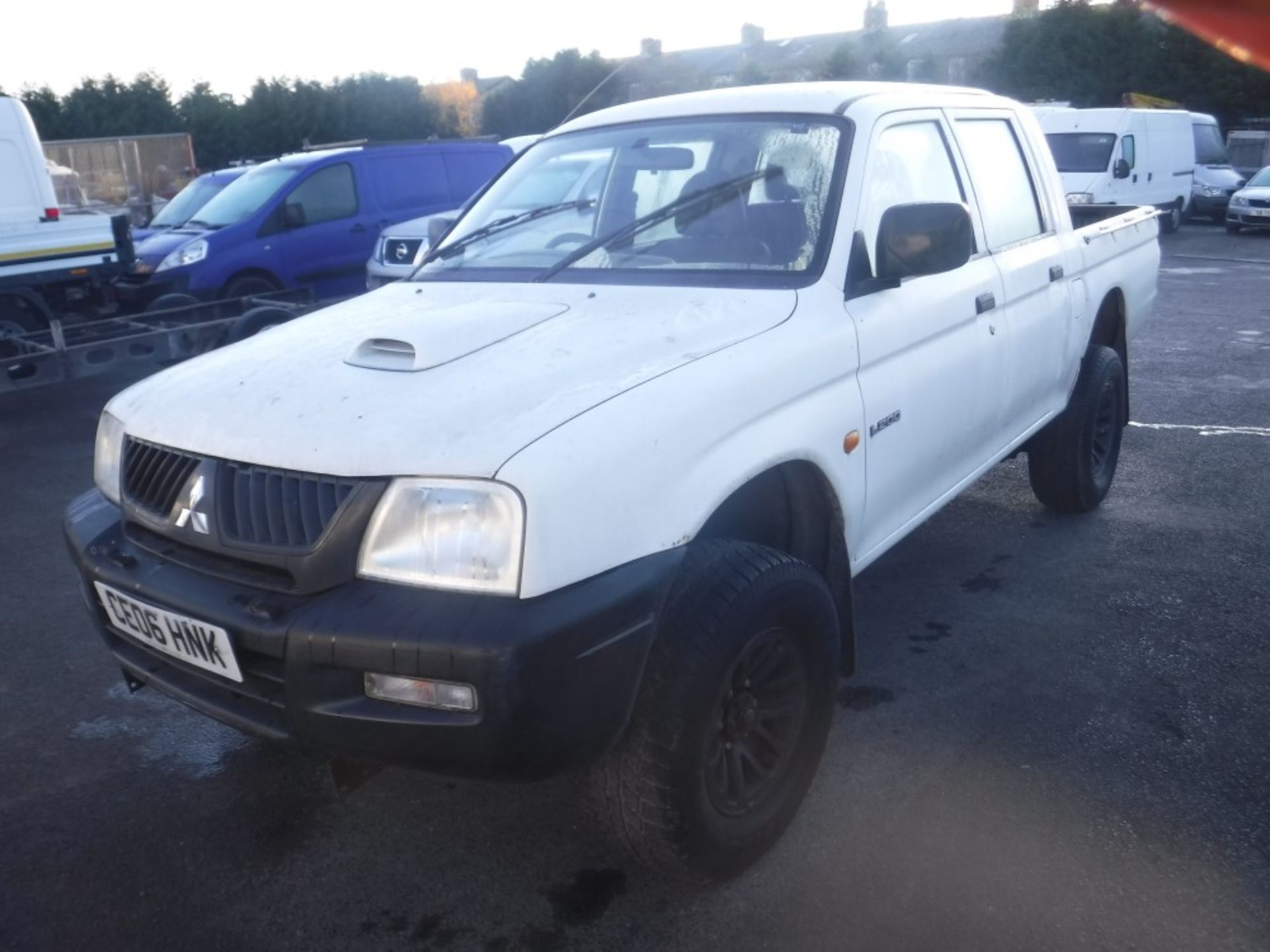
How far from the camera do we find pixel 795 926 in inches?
102

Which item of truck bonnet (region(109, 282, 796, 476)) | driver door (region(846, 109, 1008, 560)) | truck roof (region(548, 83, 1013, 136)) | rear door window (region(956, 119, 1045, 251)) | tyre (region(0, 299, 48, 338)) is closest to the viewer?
truck bonnet (region(109, 282, 796, 476))

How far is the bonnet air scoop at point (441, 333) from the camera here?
8.99 feet

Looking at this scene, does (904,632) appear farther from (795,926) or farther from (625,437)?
(625,437)

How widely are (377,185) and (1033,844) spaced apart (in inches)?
379

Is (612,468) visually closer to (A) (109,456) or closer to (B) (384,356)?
(B) (384,356)

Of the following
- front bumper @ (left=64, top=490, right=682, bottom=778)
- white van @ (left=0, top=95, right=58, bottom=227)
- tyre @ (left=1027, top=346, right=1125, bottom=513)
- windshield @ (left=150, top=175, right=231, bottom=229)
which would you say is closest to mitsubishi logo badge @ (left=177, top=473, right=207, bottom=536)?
front bumper @ (left=64, top=490, right=682, bottom=778)

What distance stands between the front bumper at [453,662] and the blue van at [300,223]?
27.4 ft

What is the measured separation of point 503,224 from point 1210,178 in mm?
22703

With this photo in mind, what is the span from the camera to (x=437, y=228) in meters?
4.39

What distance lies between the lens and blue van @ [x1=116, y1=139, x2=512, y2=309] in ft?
32.7

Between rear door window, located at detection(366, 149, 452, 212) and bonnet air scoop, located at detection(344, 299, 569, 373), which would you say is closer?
bonnet air scoop, located at detection(344, 299, 569, 373)

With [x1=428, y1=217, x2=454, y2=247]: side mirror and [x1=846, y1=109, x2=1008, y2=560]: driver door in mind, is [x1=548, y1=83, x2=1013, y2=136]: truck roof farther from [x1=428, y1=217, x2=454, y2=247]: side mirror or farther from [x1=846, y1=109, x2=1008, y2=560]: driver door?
[x1=428, y1=217, x2=454, y2=247]: side mirror

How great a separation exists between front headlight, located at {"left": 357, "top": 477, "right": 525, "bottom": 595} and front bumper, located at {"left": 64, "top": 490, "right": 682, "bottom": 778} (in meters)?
0.03

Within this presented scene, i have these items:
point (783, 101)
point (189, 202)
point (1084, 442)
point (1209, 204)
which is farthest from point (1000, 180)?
point (1209, 204)
